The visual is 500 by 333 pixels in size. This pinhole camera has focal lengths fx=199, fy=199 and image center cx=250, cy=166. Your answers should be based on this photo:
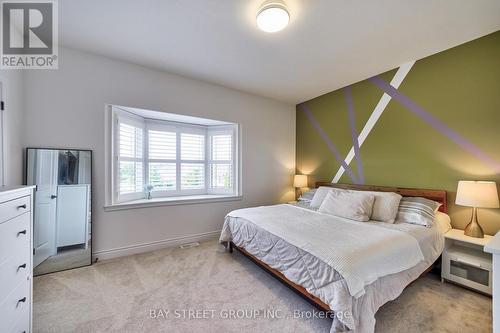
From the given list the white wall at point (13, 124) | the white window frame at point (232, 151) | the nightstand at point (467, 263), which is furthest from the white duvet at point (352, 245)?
the white wall at point (13, 124)

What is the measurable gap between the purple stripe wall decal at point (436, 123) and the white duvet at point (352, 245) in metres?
1.34

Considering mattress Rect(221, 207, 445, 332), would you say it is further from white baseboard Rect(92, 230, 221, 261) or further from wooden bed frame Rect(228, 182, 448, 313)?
white baseboard Rect(92, 230, 221, 261)

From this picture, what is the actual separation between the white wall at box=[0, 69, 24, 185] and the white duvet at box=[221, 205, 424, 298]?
2.47 m

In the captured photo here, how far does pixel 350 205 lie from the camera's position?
256 cm

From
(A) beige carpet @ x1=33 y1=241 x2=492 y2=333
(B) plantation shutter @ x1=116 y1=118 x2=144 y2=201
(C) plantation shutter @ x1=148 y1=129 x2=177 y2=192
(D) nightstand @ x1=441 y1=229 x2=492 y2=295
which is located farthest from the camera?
(C) plantation shutter @ x1=148 y1=129 x2=177 y2=192

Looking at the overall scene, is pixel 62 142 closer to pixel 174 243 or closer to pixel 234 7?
pixel 174 243

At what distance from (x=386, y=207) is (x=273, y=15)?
7.95 feet

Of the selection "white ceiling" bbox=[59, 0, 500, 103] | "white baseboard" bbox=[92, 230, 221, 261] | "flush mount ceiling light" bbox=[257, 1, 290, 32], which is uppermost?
"white ceiling" bbox=[59, 0, 500, 103]

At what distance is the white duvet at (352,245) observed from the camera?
1420 millimetres

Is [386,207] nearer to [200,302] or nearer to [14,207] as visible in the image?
[200,302]

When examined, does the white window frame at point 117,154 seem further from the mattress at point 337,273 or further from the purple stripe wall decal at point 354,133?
the purple stripe wall decal at point 354,133

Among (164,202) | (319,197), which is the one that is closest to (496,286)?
(319,197)

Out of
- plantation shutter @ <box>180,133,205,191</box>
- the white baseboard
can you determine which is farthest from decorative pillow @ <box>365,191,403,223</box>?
plantation shutter @ <box>180,133,205,191</box>

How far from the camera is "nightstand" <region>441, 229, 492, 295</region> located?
1902 mm
